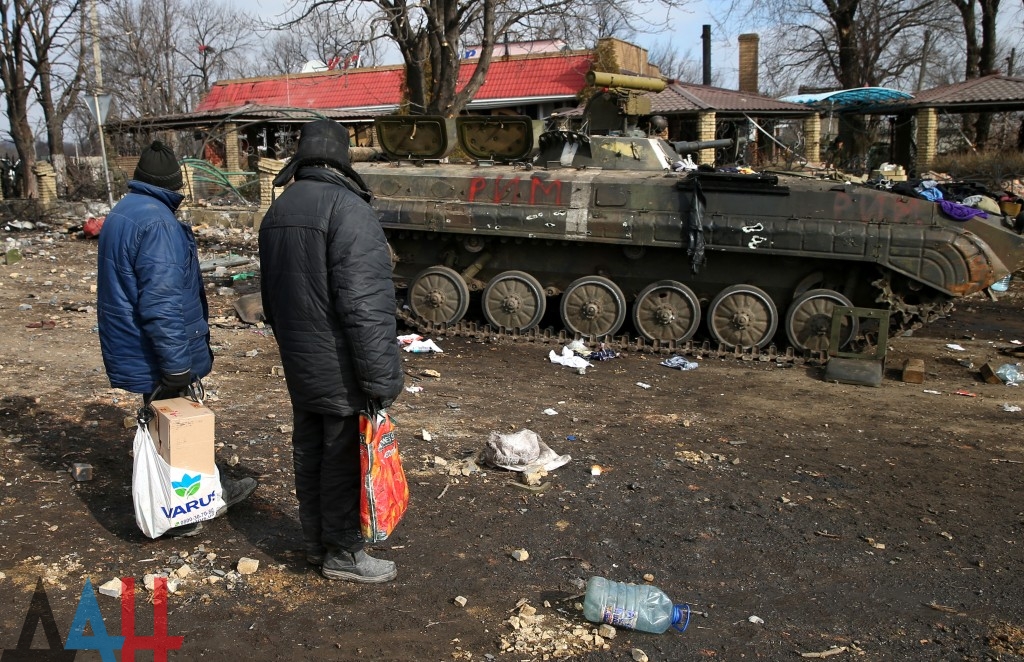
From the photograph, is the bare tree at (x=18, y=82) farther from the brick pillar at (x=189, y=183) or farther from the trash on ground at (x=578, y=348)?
the trash on ground at (x=578, y=348)

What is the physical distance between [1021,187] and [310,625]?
1913 centimetres

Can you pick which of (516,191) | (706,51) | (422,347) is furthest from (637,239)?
(706,51)

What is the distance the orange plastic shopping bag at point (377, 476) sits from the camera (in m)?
3.82

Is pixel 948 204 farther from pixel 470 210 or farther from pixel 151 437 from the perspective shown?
pixel 151 437

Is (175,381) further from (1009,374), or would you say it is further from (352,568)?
(1009,374)

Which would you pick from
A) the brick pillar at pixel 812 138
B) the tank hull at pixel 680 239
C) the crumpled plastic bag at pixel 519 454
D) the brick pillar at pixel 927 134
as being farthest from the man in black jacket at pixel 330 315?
the brick pillar at pixel 812 138

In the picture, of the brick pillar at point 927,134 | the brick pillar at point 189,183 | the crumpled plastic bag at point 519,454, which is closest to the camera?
the crumpled plastic bag at point 519,454

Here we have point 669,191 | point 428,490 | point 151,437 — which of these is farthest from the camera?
point 669,191

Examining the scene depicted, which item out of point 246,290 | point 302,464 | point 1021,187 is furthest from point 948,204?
point 1021,187

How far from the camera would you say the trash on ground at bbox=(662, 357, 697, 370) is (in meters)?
8.93

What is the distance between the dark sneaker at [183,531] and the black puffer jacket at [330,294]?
1.05 metres

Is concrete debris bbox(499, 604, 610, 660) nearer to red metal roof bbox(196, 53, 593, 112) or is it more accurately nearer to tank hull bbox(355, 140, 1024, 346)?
tank hull bbox(355, 140, 1024, 346)

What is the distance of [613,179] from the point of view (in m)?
9.43

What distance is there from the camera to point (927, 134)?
23047 millimetres
